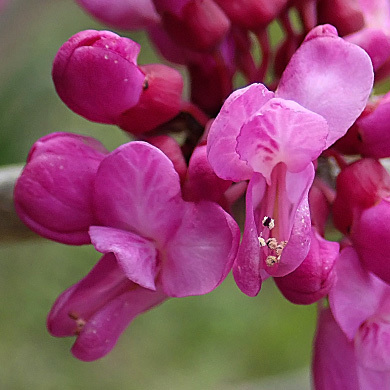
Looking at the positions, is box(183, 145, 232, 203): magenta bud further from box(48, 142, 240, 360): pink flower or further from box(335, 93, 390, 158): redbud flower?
box(335, 93, 390, 158): redbud flower

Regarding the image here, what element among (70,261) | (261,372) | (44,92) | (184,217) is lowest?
(261,372)

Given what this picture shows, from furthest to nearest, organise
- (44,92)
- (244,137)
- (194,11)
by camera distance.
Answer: (44,92)
(194,11)
(244,137)

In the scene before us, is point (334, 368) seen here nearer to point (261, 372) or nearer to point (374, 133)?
point (374, 133)

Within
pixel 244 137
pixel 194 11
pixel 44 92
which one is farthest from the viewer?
pixel 44 92

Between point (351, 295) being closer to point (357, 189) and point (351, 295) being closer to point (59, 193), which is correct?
point (357, 189)

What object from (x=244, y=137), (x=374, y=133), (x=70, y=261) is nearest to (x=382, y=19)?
(x=374, y=133)

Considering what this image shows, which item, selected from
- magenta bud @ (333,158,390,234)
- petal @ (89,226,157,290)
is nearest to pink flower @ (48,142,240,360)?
petal @ (89,226,157,290)

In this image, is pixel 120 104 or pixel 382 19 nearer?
pixel 120 104

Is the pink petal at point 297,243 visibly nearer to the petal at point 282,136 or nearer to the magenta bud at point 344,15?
the petal at point 282,136

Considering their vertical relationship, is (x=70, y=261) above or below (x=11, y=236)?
below
